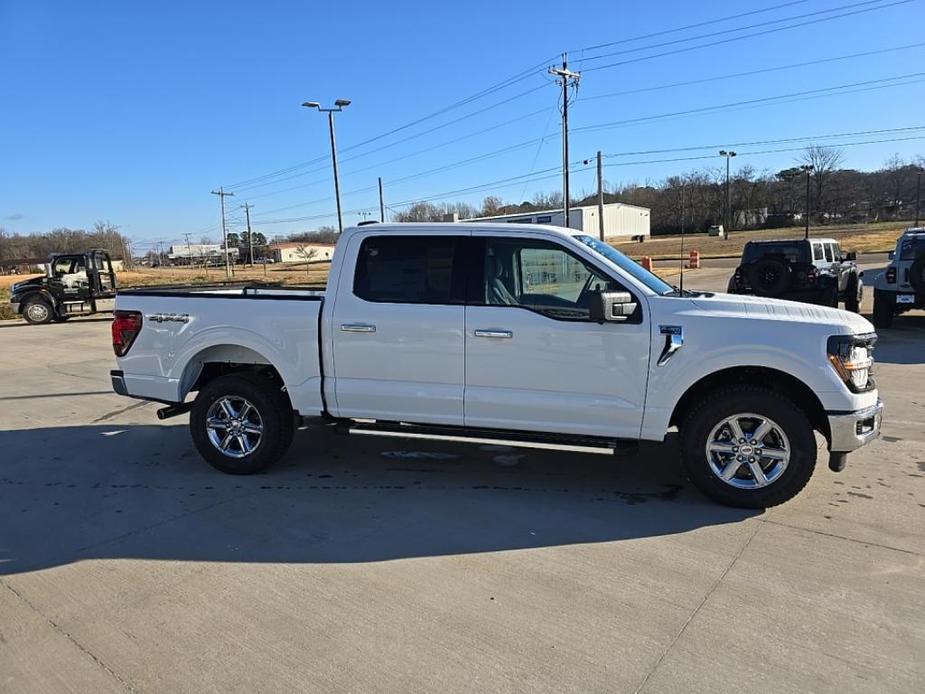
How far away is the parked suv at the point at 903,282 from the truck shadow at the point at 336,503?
9.27 m

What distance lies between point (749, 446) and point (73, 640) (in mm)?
4059

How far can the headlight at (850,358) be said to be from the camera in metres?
4.19

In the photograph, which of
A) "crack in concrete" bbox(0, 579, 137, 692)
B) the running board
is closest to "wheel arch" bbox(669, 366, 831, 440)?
the running board

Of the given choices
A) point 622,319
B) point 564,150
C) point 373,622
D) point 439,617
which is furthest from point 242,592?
point 564,150

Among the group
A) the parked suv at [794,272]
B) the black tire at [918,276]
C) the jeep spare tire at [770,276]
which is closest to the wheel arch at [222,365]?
the black tire at [918,276]

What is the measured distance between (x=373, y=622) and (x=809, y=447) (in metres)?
2.97

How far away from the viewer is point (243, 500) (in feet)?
15.7

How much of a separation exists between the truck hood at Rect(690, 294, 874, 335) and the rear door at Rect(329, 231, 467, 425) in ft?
5.80

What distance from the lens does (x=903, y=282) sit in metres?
12.4

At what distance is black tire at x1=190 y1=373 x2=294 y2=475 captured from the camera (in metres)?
5.27

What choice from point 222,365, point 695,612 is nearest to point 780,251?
point 222,365

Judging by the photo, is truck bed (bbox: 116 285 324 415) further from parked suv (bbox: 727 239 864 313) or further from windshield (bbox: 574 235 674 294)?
parked suv (bbox: 727 239 864 313)

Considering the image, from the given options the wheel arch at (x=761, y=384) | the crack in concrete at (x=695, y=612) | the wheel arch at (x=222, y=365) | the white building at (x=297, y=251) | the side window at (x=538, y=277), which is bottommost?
the crack in concrete at (x=695, y=612)

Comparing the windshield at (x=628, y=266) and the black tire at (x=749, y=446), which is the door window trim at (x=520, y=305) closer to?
the windshield at (x=628, y=266)
